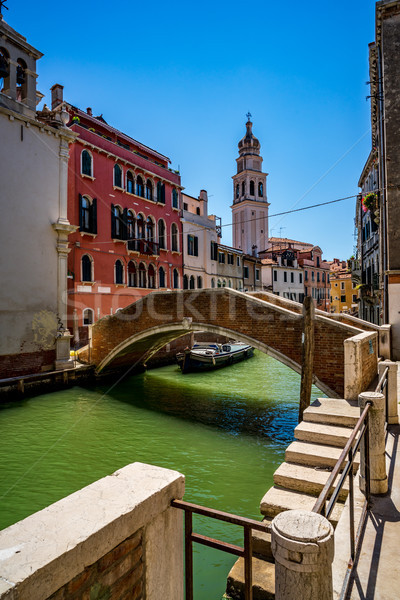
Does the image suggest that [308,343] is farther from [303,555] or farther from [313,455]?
[303,555]

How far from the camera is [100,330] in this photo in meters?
13.7

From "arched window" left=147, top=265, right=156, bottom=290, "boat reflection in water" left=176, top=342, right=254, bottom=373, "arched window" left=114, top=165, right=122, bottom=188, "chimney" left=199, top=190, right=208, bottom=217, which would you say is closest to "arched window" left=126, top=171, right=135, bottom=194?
"arched window" left=114, top=165, right=122, bottom=188

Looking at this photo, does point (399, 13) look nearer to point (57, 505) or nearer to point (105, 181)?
point (105, 181)

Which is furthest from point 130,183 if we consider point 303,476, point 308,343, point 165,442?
point 303,476

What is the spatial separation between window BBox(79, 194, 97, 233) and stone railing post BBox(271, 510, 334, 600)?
50.6 feet

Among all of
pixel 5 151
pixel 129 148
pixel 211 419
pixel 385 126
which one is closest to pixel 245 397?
pixel 211 419

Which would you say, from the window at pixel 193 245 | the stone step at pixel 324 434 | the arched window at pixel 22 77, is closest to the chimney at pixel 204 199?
the window at pixel 193 245

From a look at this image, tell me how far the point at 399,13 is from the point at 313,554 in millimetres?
14905

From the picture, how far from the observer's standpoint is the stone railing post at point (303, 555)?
142 centimetres

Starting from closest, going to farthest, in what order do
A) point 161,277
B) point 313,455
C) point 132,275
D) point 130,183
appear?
point 313,455 → point 132,275 → point 130,183 → point 161,277

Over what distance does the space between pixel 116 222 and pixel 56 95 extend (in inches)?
234

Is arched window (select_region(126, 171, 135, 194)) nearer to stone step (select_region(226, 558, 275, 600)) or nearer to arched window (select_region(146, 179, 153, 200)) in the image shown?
arched window (select_region(146, 179, 153, 200))

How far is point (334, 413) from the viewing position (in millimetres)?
5605

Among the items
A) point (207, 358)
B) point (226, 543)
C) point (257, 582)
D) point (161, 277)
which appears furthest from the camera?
point (161, 277)
